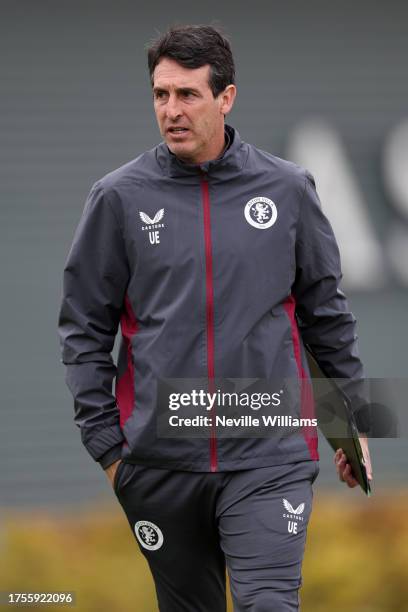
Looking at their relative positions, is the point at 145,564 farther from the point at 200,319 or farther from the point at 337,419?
the point at 200,319

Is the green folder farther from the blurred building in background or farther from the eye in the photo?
the blurred building in background

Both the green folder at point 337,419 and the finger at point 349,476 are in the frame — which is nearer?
the green folder at point 337,419

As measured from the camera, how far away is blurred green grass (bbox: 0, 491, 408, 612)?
676 cm

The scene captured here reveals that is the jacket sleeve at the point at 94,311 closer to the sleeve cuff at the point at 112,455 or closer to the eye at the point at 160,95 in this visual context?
the sleeve cuff at the point at 112,455

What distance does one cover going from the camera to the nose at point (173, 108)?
4.66 m

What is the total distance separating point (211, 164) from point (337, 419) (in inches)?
40.0

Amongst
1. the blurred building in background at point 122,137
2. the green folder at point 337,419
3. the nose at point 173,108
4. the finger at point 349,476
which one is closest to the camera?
the nose at point 173,108

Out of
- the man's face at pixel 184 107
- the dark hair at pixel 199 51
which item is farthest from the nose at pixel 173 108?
the dark hair at pixel 199 51

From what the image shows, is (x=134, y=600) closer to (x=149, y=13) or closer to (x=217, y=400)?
(x=217, y=400)

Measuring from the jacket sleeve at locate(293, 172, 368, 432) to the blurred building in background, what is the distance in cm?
381

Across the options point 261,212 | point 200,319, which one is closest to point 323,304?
point 261,212

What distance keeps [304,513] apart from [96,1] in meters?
4.76

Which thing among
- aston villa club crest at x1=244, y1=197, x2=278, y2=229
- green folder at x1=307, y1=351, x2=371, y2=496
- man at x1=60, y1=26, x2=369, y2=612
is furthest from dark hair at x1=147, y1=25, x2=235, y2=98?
green folder at x1=307, y1=351, x2=371, y2=496

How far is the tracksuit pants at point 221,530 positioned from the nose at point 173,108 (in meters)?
1.15
